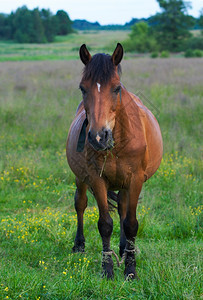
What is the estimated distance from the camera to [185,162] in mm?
6645

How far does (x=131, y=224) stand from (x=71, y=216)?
5.28ft

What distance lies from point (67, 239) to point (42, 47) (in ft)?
194

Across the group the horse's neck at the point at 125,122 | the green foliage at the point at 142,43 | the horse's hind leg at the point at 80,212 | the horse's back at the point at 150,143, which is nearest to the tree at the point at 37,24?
the horse's hind leg at the point at 80,212

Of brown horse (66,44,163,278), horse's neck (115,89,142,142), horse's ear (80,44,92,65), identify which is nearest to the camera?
brown horse (66,44,163,278)

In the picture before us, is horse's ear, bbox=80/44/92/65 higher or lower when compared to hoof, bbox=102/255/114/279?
higher

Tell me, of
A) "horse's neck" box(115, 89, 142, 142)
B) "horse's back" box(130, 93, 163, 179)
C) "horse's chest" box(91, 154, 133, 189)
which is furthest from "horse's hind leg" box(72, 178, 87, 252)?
"horse's neck" box(115, 89, 142, 142)

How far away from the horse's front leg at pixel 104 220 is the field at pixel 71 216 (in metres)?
0.12

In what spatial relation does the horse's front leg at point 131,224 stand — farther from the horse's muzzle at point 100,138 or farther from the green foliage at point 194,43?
the green foliage at point 194,43

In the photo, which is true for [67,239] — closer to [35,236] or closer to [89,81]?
[35,236]

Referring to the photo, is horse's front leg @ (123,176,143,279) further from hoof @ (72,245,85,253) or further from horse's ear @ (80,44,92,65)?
horse's ear @ (80,44,92,65)

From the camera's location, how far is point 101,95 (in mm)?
2896

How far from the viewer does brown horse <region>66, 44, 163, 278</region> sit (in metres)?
2.89

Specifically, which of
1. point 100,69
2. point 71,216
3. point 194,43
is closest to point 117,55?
point 100,69

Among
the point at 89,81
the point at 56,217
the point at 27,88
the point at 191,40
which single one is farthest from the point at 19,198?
the point at 191,40
